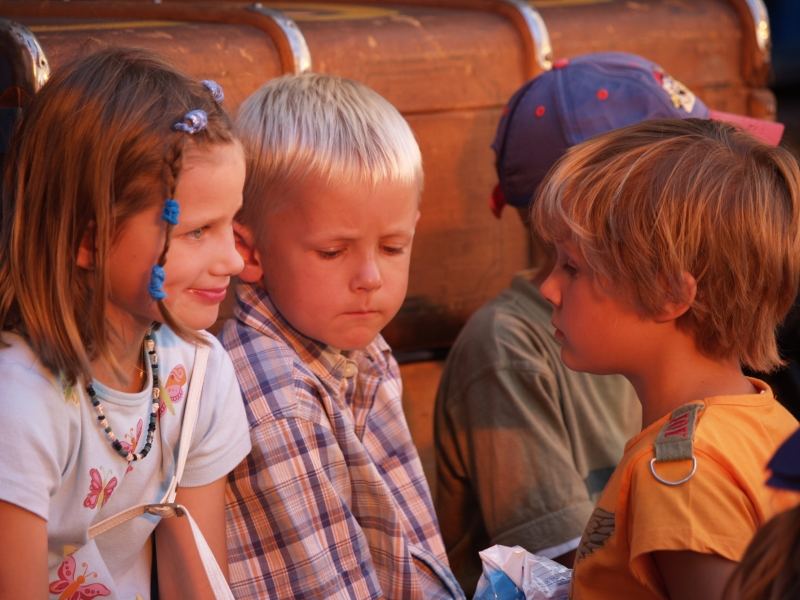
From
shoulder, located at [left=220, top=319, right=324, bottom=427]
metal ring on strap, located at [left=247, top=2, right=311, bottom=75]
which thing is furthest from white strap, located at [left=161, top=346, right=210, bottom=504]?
metal ring on strap, located at [left=247, top=2, right=311, bottom=75]

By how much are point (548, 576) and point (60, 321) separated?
769 mm

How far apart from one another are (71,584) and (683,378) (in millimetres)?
869

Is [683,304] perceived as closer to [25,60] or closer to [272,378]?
[272,378]

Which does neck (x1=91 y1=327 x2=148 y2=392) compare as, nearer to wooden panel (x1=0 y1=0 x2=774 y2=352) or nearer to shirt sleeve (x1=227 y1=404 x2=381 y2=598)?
shirt sleeve (x1=227 y1=404 x2=381 y2=598)

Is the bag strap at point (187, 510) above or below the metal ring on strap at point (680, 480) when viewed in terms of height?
below

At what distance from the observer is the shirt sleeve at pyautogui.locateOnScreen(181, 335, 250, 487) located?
5.71ft

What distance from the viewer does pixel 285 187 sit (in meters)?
1.87

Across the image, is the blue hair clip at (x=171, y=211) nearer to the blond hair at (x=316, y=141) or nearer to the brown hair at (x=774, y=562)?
the blond hair at (x=316, y=141)

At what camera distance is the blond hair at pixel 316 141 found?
186cm

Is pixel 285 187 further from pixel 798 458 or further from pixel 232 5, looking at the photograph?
pixel 798 458

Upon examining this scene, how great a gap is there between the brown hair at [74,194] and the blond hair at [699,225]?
0.56 meters

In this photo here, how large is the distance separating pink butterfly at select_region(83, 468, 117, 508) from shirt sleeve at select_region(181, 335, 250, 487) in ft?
0.55

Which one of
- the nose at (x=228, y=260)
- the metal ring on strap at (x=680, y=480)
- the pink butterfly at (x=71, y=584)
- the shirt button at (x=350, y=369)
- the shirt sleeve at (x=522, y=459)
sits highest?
the nose at (x=228, y=260)

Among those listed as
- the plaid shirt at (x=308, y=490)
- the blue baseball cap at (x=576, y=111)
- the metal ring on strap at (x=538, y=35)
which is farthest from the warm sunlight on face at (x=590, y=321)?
the metal ring on strap at (x=538, y=35)
